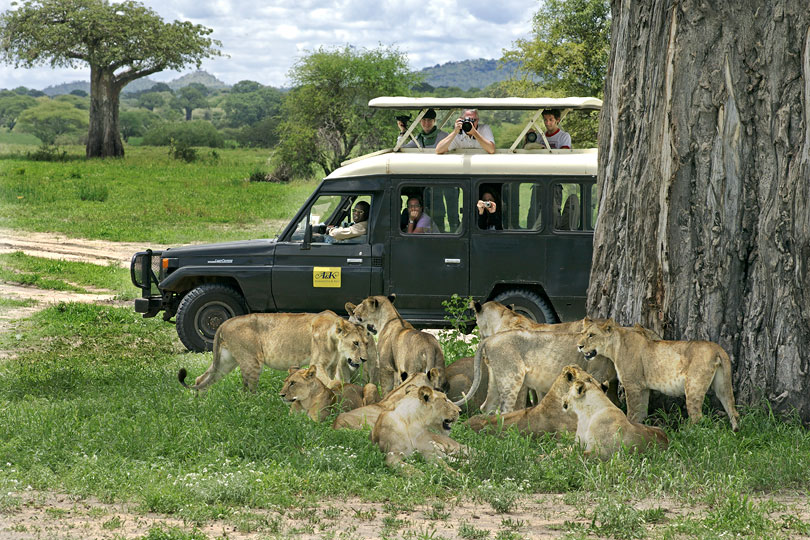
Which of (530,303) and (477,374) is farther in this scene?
(530,303)

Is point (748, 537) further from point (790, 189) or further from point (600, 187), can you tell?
point (600, 187)

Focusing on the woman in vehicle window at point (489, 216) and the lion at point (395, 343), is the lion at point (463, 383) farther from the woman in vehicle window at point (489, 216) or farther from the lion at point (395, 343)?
the woman in vehicle window at point (489, 216)

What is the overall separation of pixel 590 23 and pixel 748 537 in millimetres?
32751

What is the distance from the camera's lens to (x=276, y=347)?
8.35 m

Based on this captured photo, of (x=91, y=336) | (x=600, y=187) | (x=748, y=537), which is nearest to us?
(x=748, y=537)

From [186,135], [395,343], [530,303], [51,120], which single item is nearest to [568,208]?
[530,303]

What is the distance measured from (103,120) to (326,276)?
44.6 m

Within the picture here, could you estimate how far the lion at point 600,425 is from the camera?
624 cm

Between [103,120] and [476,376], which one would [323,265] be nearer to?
[476,376]

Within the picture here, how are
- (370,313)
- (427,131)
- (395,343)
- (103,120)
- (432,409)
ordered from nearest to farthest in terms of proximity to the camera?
(432,409) → (395,343) → (370,313) → (427,131) → (103,120)

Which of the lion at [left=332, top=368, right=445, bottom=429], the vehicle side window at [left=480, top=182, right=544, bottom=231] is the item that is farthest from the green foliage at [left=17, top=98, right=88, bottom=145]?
the lion at [left=332, top=368, right=445, bottom=429]

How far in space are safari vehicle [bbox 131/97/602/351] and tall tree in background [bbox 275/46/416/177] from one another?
2791 centimetres

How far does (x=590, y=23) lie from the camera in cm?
3597

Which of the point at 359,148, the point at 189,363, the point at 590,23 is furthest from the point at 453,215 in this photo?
the point at 359,148
